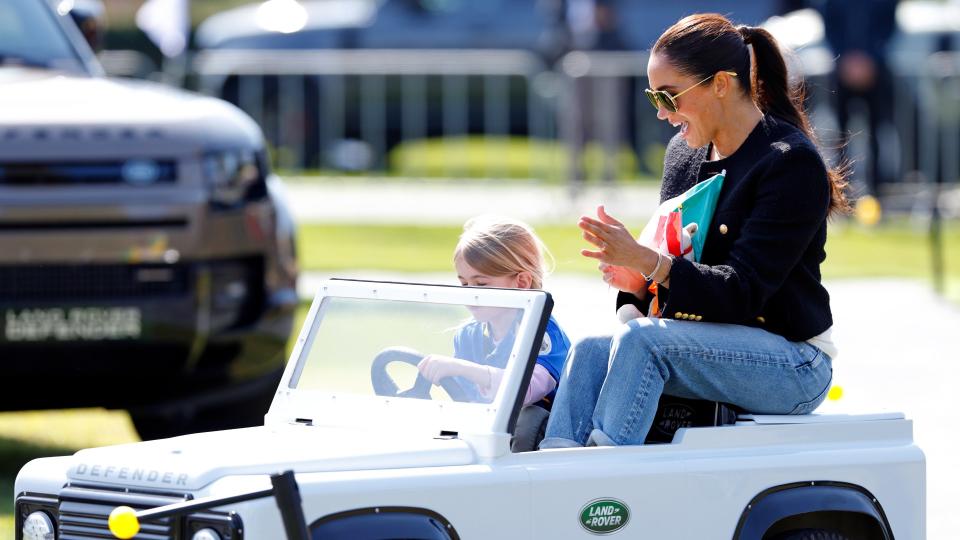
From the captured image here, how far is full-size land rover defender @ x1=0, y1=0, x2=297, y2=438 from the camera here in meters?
6.58

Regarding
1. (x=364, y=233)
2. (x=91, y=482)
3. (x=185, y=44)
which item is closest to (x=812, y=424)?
(x=91, y=482)

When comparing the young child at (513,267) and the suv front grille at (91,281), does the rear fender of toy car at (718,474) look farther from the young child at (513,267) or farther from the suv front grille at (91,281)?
the suv front grille at (91,281)

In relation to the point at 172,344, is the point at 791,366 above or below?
above

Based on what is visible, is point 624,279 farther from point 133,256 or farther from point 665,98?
point 133,256

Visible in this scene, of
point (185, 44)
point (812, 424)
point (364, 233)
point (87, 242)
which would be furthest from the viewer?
point (185, 44)

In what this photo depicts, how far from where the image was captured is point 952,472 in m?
7.02

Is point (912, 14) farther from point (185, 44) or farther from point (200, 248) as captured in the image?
point (200, 248)

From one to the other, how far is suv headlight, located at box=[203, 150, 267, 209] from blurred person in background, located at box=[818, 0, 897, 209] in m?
10.9

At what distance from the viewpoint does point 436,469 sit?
4.09 metres

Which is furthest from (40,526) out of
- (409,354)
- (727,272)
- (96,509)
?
(727,272)

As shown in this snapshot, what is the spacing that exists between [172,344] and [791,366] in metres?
2.89

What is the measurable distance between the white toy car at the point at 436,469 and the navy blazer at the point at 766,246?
0.30m

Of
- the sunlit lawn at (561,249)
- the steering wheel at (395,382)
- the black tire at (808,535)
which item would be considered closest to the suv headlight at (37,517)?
the steering wheel at (395,382)

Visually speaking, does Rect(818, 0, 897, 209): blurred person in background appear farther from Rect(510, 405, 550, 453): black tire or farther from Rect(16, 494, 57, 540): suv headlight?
Rect(16, 494, 57, 540): suv headlight
